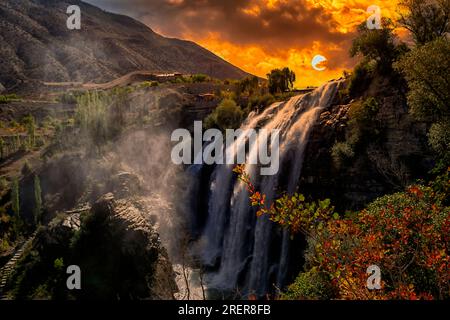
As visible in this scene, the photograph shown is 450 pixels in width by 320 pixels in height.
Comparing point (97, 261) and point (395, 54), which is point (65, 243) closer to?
point (97, 261)

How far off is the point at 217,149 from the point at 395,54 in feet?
66.9

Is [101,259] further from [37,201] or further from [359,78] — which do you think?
[359,78]

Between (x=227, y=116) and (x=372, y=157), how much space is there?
24.7 metres

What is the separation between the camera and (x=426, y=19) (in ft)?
101

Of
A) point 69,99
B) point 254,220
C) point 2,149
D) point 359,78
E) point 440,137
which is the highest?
point 69,99

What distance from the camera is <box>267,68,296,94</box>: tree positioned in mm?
59188

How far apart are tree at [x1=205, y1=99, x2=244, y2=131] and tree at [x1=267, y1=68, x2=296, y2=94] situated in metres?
9.87

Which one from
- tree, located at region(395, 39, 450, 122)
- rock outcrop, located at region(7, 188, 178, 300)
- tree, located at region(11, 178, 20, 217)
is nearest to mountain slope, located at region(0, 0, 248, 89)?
tree, located at region(11, 178, 20, 217)

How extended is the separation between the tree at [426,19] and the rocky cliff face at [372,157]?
4313 mm

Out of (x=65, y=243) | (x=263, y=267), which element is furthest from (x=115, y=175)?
(x=263, y=267)

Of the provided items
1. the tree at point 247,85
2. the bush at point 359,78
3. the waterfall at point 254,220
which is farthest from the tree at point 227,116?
the bush at point 359,78

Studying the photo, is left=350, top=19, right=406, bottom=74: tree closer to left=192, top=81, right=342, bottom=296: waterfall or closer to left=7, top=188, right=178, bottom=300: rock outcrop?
left=192, top=81, right=342, bottom=296: waterfall

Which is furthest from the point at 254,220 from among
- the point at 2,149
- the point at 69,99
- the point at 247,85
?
the point at 69,99

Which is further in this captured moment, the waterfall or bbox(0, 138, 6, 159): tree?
bbox(0, 138, 6, 159): tree
